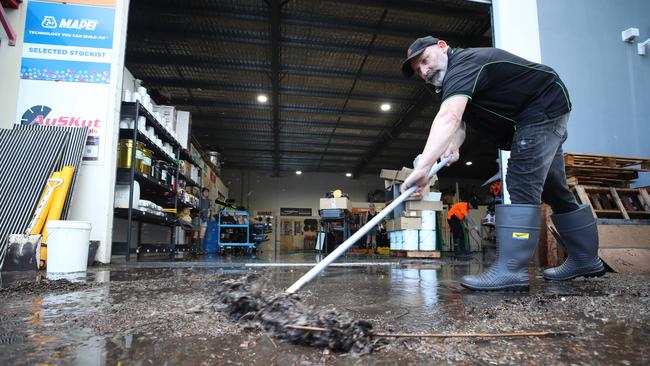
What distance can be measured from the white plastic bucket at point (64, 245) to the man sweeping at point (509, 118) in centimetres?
263

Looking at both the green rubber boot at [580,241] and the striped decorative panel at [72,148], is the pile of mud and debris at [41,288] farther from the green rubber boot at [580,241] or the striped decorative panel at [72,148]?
the green rubber boot at [580,241]

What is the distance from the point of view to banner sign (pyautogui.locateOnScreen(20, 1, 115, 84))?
421 cm

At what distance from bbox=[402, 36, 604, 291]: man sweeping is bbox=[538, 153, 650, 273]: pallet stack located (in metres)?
2.17

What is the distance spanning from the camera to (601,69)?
532 cm

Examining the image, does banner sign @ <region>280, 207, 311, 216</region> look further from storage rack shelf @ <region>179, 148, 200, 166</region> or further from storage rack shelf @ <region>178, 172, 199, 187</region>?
storage rack shelf @ <region>179, 148, 200, 166</region>

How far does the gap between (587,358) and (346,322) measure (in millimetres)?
555

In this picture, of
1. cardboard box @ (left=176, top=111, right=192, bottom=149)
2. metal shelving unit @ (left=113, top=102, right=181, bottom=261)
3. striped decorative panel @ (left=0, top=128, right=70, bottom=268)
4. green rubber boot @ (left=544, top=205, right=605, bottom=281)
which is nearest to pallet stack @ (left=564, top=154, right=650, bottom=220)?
green rubber boot @ (left=544, top=205, right=605, bottom=281)

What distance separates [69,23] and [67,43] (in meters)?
0.24

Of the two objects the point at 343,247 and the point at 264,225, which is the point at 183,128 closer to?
the point at 264,225

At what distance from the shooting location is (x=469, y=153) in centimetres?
1590

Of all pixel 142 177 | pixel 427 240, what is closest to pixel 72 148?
pixel 142 177

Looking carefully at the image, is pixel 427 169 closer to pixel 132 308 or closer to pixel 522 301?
pixel 522 301

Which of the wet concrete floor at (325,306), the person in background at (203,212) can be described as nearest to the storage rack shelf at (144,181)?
the wet concrete floor at (325,306)

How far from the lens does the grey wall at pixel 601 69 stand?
510 cm
